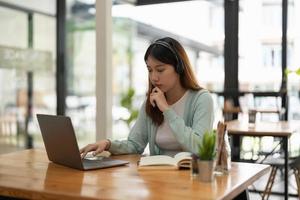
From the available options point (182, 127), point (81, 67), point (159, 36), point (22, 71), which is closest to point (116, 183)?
point (182, 127)

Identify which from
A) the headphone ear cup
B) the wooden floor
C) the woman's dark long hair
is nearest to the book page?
the woman's dark long hair

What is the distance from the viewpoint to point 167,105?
6.10 ft

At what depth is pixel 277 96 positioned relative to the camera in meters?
4.93

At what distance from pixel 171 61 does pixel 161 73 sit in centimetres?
7

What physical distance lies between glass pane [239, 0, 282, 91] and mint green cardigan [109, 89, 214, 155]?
10.6 ft

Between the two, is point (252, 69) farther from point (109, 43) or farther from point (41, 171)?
point (41, 171)

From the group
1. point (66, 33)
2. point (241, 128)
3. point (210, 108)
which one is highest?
point (66, 33)

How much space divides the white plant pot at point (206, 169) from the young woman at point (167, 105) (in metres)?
0.45

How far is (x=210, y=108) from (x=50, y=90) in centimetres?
412

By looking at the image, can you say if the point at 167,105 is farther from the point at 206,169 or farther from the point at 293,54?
the point at 293,54

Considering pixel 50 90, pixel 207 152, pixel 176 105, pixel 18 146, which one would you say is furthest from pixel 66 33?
pixel 207 152

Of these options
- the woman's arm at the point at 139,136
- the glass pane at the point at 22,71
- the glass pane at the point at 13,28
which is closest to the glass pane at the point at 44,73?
the glass pane at the point at 22,71

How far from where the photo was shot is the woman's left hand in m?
1.85

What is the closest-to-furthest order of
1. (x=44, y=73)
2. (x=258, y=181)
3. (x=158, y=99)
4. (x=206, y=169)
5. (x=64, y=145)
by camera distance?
(x=206, y=169) < (x=64, y=145) < (x=158, y=99) < (x=258, y=181) < (x=44, y=73)
